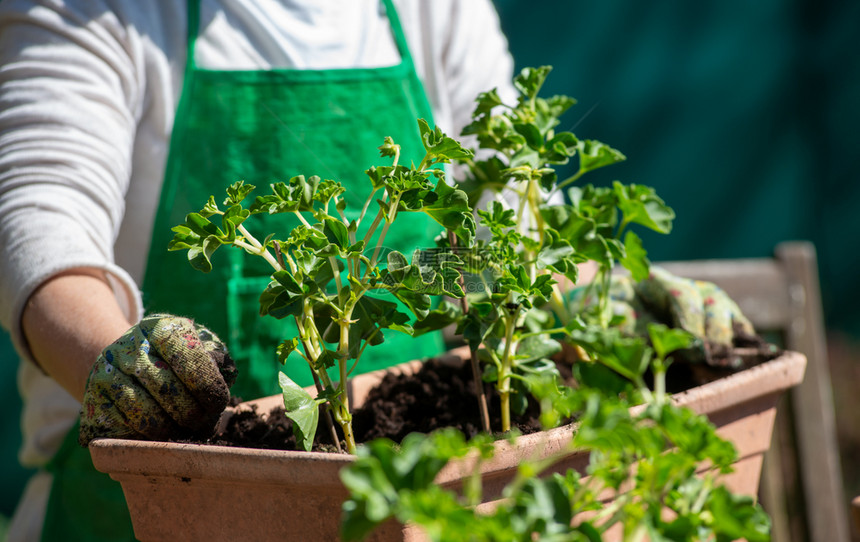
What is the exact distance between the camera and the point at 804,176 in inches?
114

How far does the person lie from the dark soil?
24 centimetres

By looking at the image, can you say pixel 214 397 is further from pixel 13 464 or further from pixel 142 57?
pixel 13 464

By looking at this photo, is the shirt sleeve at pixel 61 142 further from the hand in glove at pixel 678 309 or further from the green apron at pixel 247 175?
the hand in glove at pixel 678 309

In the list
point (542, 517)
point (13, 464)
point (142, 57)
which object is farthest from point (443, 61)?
point (13, 464)

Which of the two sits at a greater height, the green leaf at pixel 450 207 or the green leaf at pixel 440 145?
→ the green leaf at pixel 440 145

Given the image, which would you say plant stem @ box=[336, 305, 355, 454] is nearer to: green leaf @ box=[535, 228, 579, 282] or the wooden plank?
green leaf @ box=[535, 228, 579, 282]

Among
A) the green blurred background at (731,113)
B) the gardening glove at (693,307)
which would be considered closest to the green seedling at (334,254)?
the gardening glove at (693,307)

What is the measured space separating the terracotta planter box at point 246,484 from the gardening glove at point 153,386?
3 centimetres

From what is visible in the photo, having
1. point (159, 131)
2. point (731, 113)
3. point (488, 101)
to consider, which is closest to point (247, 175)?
point (159, 131)

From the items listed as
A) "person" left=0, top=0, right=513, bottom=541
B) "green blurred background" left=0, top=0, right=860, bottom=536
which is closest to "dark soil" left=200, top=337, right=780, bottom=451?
"person" left=0, top=0, right=513, bottom=541

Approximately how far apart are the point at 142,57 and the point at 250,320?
0.41 meters

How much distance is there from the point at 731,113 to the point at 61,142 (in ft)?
8.08

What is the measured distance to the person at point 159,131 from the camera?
875 mm

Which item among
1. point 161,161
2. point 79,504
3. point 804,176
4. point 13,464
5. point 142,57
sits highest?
point 142,57
